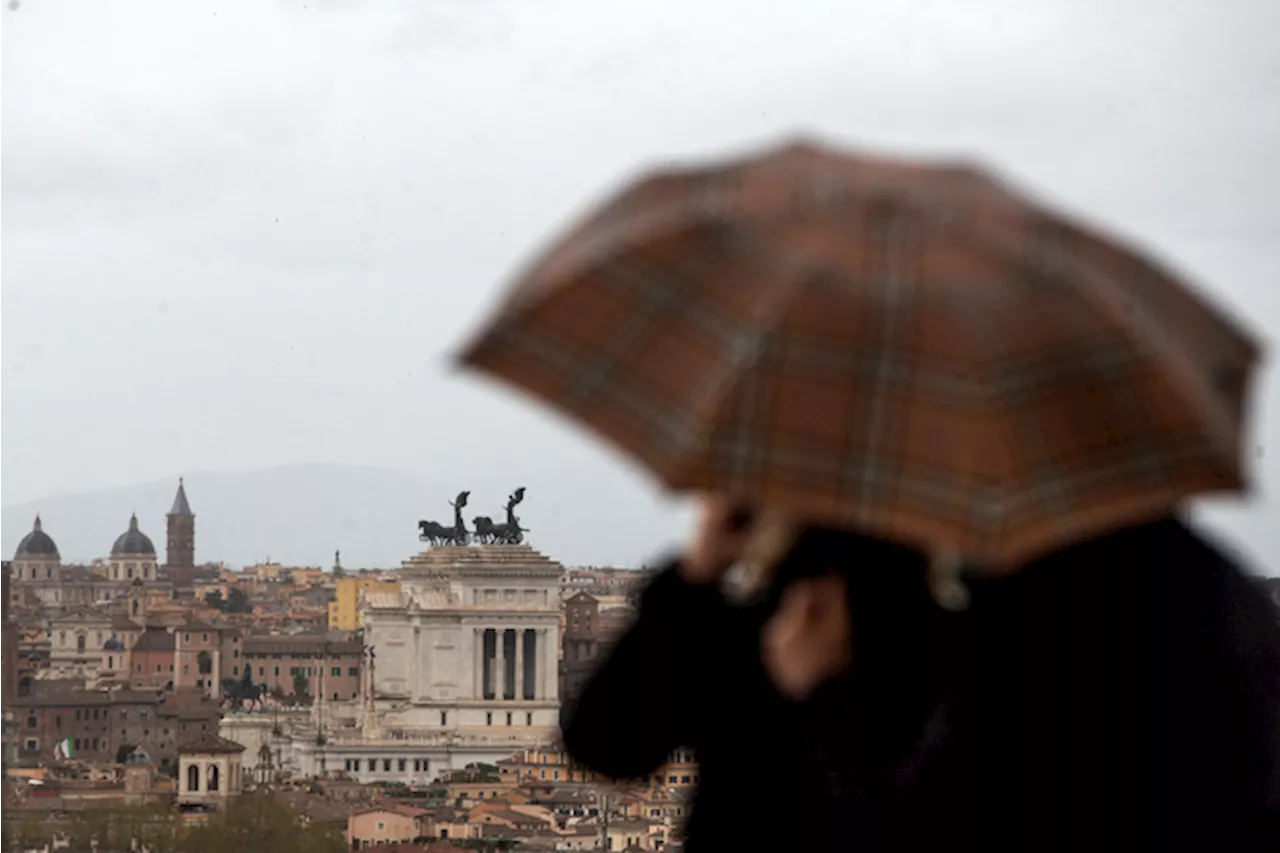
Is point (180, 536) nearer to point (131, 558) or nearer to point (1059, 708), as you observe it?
point (131, 558)

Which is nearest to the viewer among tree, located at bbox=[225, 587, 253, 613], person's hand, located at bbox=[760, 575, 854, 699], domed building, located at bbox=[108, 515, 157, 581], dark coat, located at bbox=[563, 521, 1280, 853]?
dark coat, located at bbox=[563, 521, 1280, 853]

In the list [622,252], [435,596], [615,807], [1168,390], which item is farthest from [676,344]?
[435,596]

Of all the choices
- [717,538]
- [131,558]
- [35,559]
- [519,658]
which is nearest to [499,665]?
[519,658]

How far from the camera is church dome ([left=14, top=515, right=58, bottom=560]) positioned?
9362 cm

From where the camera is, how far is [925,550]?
2.12 m

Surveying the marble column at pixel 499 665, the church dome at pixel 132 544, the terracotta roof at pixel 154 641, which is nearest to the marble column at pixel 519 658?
the marble column at pixel 499 665

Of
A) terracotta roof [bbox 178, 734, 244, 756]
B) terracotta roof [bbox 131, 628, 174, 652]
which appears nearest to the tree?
terracotta roof [bbox 131, 628, 174, 652]

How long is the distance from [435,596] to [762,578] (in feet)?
158

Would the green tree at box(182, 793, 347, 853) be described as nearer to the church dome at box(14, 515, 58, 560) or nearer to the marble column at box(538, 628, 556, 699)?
the marble column at box(538, 628, 556, 699)

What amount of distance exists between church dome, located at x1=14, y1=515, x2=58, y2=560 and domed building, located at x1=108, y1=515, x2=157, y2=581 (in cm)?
424

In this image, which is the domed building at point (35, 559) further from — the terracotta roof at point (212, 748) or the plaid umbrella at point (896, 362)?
the plaid umbrella at point (896, 362)

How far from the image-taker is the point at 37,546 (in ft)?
308

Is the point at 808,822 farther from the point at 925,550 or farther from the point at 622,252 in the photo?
the point at 622,252

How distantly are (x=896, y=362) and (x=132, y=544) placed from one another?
9921 centimetres
